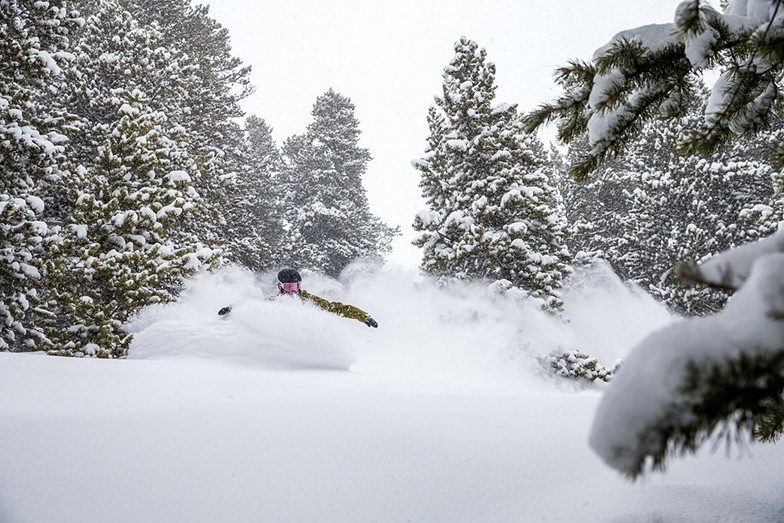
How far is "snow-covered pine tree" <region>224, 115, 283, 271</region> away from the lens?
20984 millimetres

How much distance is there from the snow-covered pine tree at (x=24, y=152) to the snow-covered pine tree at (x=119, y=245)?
0.57m

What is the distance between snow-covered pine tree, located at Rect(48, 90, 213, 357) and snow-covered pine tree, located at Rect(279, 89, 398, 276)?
14.4 m

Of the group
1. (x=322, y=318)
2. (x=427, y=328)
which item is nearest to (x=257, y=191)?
(x=427, y=328)

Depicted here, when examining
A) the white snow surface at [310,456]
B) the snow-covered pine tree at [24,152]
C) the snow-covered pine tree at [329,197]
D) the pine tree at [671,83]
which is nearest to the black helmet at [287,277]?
the white snow surface at [310,456]

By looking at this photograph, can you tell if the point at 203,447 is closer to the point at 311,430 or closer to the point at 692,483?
the point at 311,430

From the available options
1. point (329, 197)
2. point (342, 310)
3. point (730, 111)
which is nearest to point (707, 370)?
point (730, 111)

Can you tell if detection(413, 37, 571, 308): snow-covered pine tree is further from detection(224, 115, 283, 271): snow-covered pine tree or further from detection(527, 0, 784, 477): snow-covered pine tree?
detection(527, 0, 784, 477): snow-covered pine tree

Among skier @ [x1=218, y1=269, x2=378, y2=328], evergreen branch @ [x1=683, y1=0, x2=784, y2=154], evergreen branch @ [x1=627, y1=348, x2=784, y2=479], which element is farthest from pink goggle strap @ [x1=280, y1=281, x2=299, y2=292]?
evergreen branch @ [x1=627, y1=348, x2=784, y2=479]

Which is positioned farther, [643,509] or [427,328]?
[427,328]

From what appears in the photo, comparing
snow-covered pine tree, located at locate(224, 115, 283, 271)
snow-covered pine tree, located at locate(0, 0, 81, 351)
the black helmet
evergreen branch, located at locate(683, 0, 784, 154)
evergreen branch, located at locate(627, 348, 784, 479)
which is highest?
snow-covered pine tree, located at locate(224, 115, 283, 271)

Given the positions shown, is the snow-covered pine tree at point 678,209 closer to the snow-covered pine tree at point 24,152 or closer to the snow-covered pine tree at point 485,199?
the snow-covered pine tree at point 485,199

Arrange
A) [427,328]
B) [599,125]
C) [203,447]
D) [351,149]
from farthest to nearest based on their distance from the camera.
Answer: [351,149], [427,328], [203,447], [599,125]

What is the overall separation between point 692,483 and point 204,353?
5708mm

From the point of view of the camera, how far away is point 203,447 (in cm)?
288
